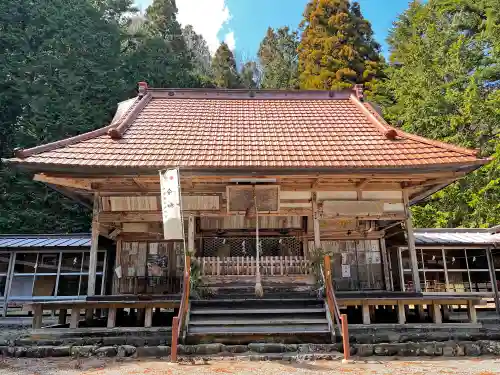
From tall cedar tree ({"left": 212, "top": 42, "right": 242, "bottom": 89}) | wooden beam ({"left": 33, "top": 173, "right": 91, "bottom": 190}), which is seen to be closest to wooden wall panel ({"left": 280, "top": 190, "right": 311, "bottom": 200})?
wooden beam ({"left": 33, "top": 173, "right": 91, "bottom": 190})

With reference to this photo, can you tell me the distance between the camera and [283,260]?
8.94m

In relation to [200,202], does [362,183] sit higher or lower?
higher

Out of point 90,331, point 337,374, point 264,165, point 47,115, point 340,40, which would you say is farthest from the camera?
point 340,40

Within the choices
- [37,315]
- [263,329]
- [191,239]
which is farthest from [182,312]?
[37,315]

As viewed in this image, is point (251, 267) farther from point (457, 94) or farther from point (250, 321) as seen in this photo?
point (457, 94)

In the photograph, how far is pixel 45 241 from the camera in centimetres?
1370

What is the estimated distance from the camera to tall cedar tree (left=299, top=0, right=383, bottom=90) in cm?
2919

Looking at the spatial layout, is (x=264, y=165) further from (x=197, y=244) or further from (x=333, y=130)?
(x=197, y=244)

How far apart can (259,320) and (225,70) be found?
37.6m

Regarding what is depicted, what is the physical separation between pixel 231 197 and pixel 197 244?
2979 mm

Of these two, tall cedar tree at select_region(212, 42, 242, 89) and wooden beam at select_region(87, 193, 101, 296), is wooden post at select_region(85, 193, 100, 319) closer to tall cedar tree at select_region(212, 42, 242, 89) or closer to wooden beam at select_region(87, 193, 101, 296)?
wooden beam at select_region(87, 193, 101, 296)

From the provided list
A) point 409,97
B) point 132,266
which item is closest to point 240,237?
point 132,266

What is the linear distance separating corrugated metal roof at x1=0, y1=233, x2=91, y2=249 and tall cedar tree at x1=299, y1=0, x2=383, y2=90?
21442 mm

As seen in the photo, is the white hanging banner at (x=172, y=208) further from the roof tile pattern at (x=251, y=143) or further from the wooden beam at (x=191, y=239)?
the wooden beam at (x=191, y=239)
